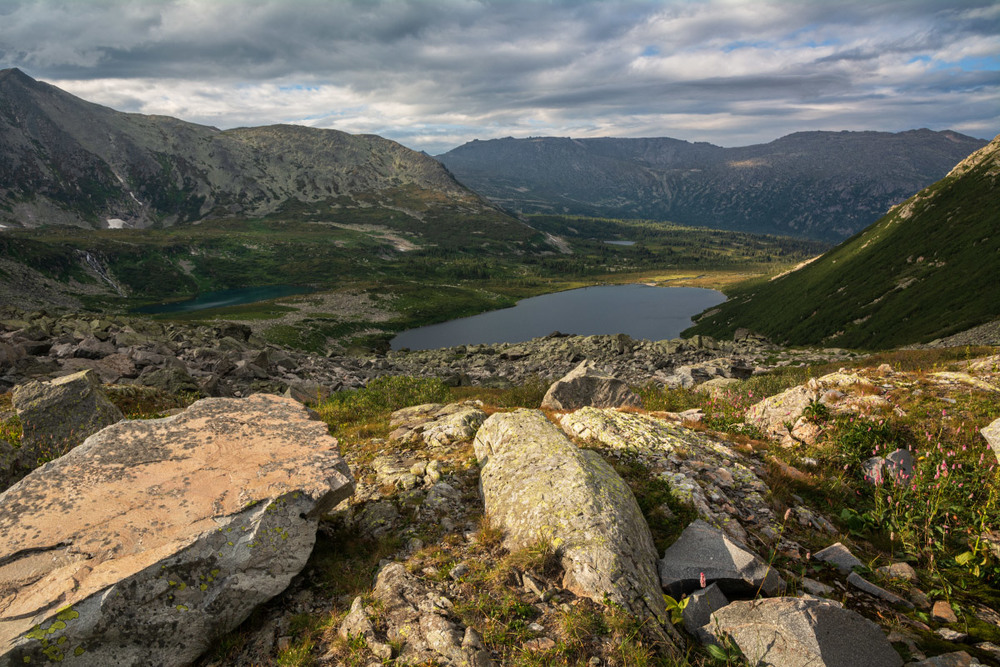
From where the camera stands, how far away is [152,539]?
665 centimetres

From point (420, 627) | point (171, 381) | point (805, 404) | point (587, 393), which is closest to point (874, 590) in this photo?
point (420, 627)

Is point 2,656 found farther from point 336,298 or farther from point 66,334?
point 336,298

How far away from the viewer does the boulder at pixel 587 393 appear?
25344 mm

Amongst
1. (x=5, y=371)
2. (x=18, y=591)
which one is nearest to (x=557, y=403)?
(x=18, y=591)

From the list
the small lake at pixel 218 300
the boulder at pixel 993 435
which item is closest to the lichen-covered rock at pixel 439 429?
the boulder at pixel 993 435

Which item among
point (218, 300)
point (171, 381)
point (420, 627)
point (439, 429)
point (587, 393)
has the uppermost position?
point (420, 627)

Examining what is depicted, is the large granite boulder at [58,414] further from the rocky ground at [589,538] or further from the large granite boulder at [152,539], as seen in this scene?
the large granite boulder at [152,539]

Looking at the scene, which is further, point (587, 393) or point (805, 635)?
point (587, 393)

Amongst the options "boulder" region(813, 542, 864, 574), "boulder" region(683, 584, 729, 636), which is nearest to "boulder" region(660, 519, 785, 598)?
"boulder" region(683, 584, 729, 636)

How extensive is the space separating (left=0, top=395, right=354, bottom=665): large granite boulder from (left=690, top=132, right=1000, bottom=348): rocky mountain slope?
126 meters

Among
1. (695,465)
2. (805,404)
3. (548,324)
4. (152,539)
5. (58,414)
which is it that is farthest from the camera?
(548,324)

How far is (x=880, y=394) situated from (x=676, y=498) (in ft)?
30.2

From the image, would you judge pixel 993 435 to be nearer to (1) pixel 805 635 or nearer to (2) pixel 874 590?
(2) pixel 874 590

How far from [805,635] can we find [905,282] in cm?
16727
